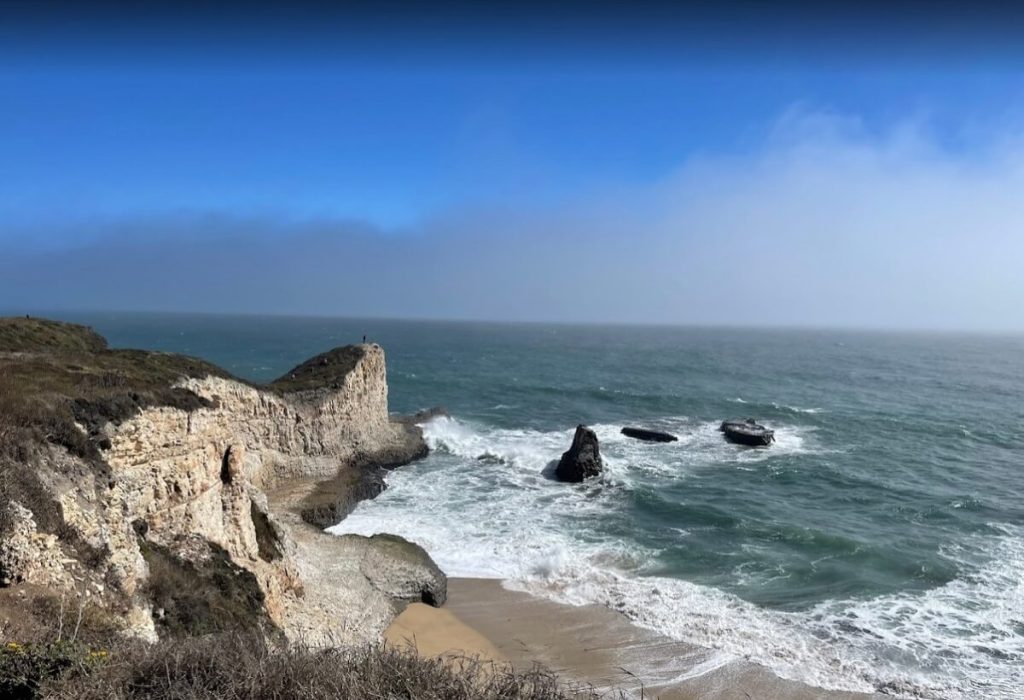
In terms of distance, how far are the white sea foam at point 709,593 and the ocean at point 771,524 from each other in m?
0.08

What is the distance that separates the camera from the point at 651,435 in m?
46.7

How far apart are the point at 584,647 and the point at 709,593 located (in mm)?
6316

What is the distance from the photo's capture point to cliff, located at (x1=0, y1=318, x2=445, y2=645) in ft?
33.7

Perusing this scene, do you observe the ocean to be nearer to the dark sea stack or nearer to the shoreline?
the shoreline

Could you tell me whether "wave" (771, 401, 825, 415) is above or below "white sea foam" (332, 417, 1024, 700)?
above

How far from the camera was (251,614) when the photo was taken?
535 inches

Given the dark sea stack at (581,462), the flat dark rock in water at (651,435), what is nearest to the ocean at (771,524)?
the dark sea stack at (581,462)

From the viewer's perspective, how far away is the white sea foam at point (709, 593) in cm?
1684

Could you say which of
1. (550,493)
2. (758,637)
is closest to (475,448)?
(550,493)

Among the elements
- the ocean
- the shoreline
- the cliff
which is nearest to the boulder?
the cliff

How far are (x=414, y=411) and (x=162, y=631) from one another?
44.0m

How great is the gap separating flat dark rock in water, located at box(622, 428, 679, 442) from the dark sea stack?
11.7m

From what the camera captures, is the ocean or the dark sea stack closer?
the ocean

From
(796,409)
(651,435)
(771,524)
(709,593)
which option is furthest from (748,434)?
(709,593)
